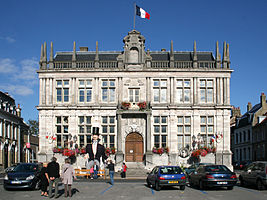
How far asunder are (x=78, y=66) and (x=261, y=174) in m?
25.4

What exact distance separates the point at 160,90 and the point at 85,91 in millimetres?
7812

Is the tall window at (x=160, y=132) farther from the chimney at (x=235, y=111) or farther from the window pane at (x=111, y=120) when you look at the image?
the chimney at (x=235, y=111)

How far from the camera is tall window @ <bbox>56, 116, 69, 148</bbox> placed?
3984 cm

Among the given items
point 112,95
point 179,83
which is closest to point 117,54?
point 112,95

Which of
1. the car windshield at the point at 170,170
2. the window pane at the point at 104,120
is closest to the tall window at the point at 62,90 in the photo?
the window pane at the point at 104,120

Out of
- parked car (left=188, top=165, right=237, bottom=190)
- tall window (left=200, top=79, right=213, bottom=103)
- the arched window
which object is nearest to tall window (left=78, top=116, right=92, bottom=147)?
the arched window

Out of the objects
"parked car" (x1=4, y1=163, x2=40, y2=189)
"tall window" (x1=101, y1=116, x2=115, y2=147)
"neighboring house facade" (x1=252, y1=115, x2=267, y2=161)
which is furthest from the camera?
"neighboring house facade" (x1=252, y1=115, x2=267, y2=161)

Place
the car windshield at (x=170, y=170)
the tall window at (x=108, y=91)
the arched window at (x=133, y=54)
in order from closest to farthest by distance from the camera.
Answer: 1. the car windshield at (x=170, y=170)
2. the tall window at (x=108, y=91)
3. the arched window at (x=133, y=54)

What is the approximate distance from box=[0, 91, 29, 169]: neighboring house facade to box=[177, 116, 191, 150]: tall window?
80.0 ft

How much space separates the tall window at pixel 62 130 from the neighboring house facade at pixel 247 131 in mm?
32200

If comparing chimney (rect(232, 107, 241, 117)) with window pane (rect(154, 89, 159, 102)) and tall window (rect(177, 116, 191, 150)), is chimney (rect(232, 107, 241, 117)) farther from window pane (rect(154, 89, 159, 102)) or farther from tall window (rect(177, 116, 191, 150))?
window pane (rect(154, 89, 159, 102))

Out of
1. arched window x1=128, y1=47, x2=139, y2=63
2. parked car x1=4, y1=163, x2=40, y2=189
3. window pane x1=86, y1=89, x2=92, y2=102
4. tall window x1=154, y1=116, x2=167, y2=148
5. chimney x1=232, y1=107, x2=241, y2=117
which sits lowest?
parked car x1=4, y1=163, x2=40, y2=189

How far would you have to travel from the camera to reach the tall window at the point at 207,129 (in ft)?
130

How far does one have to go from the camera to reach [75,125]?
39.9 m
